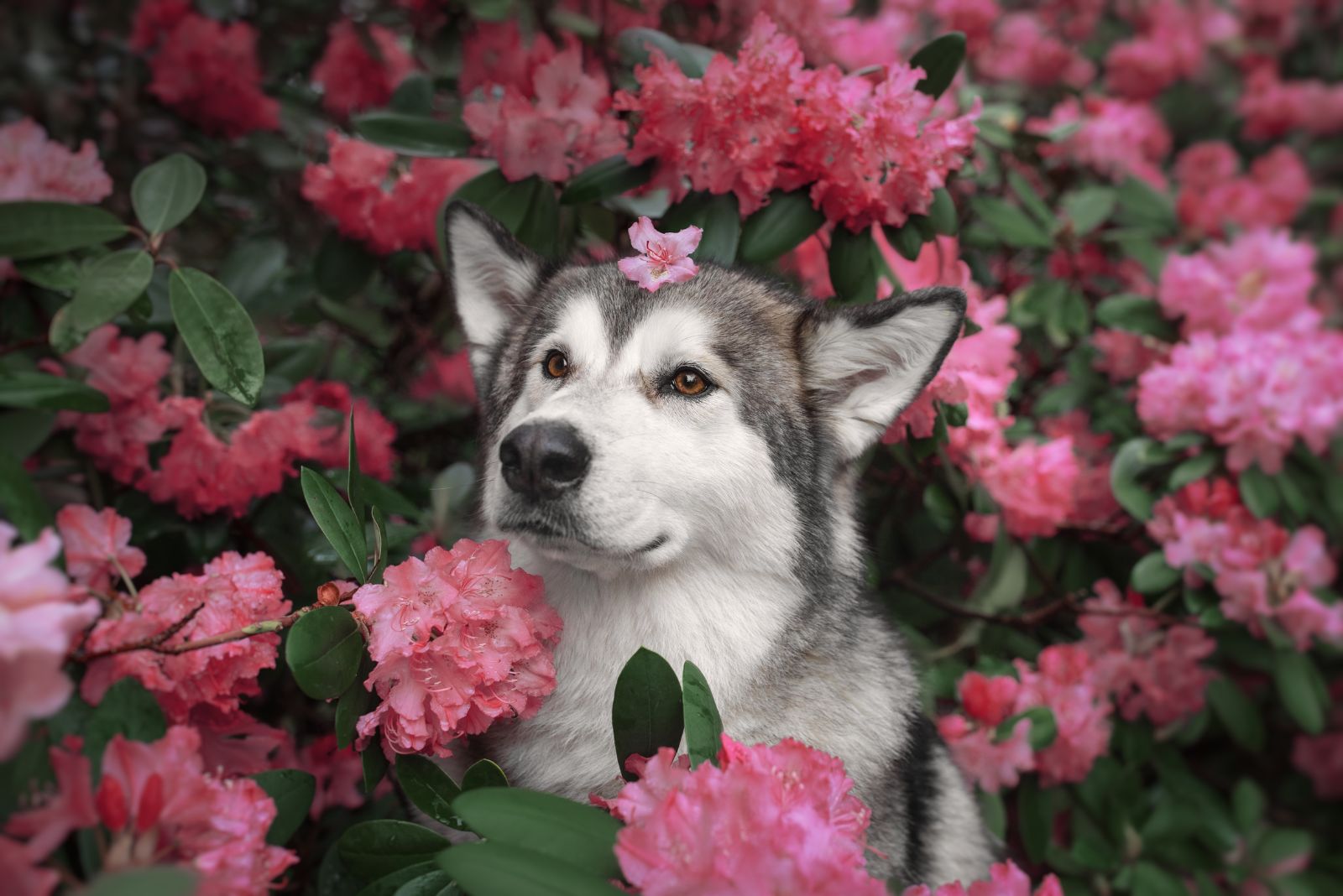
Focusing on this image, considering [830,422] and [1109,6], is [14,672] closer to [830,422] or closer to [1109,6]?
[830,422]

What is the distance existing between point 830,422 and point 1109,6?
4396 mm

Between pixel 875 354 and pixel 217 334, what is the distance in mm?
1253

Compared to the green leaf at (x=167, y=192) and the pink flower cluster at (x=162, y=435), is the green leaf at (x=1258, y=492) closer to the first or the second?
the pink flower cluster at (x=162, y=435)

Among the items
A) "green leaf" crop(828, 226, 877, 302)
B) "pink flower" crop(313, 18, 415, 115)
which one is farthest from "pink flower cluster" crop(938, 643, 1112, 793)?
"pink flower" crop(313, 18, 415, 115)

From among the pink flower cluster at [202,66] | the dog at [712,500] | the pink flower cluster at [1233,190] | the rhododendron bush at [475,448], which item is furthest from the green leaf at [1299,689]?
the pink flower cluster at [202,66]

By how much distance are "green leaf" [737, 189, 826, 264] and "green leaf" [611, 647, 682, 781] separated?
938mm

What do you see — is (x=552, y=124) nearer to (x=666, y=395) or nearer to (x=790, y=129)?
(x=790, y=129)

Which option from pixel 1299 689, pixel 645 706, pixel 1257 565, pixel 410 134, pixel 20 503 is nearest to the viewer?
pixel 645 706

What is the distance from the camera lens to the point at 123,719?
4.04 feet

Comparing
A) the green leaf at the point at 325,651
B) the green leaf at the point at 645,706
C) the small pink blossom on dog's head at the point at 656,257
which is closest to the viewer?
the green leaf at the point at 325,651

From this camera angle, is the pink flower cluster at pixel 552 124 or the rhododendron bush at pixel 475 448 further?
the pink flower cluster at pixel 552 124

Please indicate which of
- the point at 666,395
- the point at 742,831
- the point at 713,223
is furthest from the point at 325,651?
the point at 713,223

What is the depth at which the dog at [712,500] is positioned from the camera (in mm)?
1622

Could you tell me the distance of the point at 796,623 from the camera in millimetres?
1845
